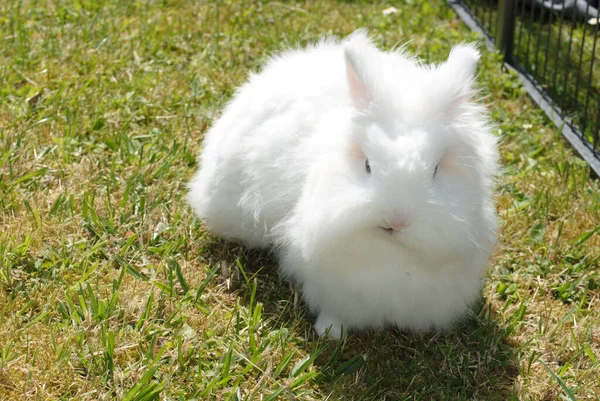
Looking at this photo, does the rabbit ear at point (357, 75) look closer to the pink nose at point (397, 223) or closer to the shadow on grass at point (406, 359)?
the pink nose at point (397, 223)

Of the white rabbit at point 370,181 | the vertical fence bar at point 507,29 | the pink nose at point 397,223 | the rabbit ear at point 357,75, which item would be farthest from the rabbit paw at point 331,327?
the vertical fence bar at point 507,29

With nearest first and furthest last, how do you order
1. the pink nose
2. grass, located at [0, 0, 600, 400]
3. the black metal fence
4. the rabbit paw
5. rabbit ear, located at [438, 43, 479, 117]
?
the pink nose
rabbit ear, located at [438, 43, 479, 117]
grass, located at [0, 0, 600, 400]
the rabbit paw
the black metal fence

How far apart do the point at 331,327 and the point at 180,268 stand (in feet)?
2.28

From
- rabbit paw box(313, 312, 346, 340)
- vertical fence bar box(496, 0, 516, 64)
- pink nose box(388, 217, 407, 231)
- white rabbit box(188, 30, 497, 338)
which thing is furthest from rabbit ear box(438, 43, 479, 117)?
vertical fence bar box(496, 0, 516, 64)

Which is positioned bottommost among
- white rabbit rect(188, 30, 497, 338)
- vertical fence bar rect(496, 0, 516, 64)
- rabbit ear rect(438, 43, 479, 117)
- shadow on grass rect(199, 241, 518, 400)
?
shadow on grass rect(199, 241, 518, 400)

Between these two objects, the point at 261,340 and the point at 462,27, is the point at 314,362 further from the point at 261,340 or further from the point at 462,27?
the point at 462,27

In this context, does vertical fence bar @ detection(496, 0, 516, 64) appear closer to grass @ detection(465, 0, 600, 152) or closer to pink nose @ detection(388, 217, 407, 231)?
grass @ detection(465, 0, 600, 152)

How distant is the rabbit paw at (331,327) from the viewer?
2.88 meters

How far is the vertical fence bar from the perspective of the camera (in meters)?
5.14

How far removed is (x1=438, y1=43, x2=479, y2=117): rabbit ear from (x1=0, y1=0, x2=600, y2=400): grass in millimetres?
915

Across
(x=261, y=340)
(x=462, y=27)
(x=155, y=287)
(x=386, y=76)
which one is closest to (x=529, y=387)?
(x=261, y=340)

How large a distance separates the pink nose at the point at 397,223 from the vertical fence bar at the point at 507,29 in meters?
3.22

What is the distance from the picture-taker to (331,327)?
2.86 meters

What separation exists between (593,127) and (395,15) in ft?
6.23
